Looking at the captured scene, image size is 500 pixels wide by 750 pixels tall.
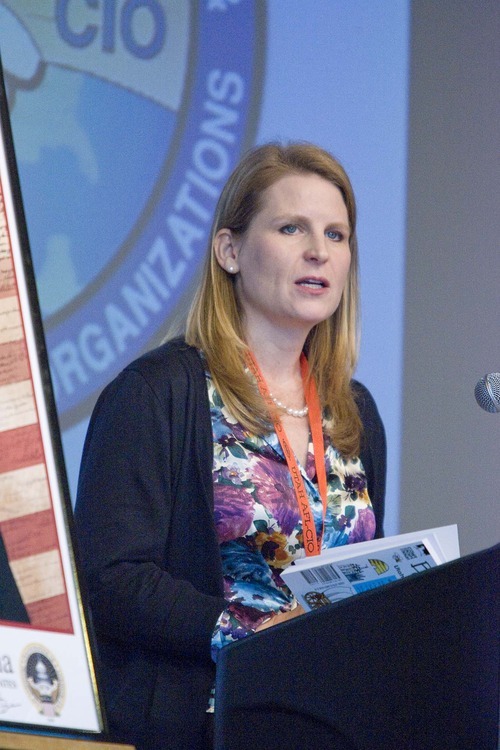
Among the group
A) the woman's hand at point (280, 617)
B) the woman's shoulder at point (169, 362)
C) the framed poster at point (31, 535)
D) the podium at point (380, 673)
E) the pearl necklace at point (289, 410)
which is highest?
the woman's shoulder at point (169, 362)

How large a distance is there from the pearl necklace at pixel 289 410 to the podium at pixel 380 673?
766mm

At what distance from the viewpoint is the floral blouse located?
1686mm

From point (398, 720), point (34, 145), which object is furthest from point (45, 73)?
point (398, 720)

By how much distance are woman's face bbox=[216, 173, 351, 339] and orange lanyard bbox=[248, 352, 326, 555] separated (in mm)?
103

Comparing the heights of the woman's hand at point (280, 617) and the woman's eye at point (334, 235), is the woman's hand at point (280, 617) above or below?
below

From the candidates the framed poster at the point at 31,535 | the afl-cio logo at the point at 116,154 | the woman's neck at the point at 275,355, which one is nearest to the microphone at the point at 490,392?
the woman's neck at the point at 275,355

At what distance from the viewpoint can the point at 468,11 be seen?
3.33 meters

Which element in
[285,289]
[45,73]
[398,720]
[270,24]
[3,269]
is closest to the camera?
[3,269]

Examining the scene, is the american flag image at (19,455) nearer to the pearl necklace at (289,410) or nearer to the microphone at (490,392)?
the microphone at (490,392)

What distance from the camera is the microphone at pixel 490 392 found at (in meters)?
1.55

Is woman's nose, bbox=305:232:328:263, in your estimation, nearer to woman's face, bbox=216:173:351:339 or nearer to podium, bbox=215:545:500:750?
woman's face, bbox=216:173:351:339

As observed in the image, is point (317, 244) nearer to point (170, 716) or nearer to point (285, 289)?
point (285, 289)

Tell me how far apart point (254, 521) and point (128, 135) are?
1.46m

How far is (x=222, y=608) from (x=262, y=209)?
0.77 meters
